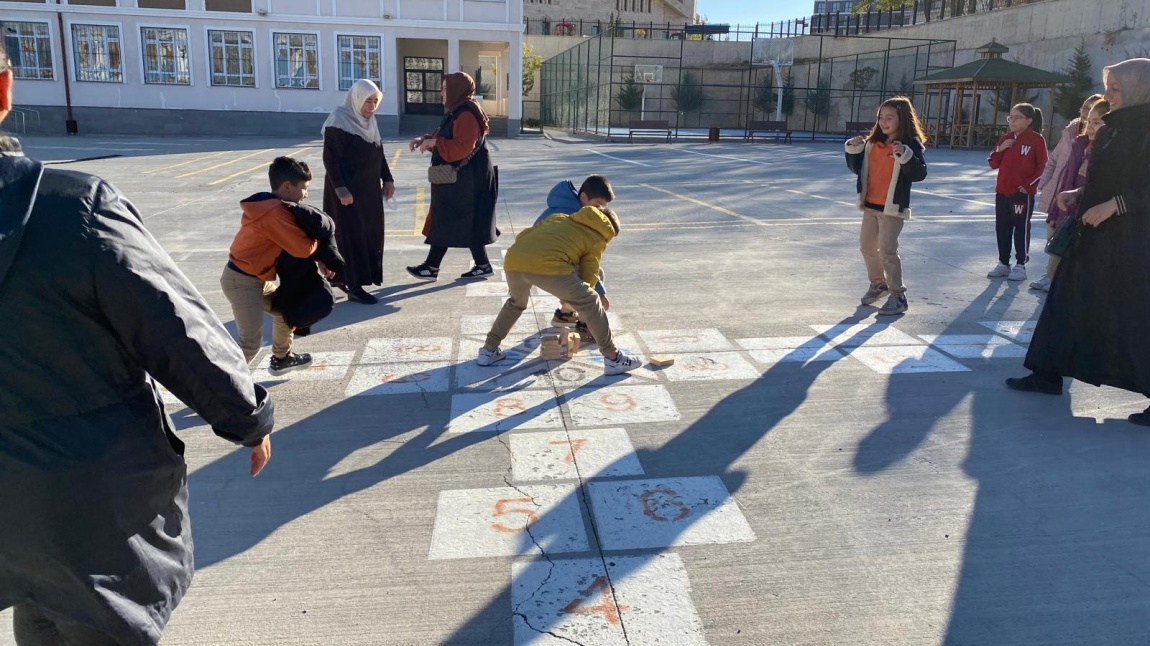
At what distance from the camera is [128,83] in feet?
106

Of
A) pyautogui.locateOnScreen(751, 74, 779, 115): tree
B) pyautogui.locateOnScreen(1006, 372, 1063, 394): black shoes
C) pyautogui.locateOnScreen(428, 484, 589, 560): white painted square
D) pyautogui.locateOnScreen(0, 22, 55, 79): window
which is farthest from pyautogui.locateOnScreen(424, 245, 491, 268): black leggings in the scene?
pyautogui.locateOnScreen(751, 74, 779, 115): tree

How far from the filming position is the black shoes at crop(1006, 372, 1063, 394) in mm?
4703

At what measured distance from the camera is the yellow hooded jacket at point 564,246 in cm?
472

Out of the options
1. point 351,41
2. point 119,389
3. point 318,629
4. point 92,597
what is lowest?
point 318,629

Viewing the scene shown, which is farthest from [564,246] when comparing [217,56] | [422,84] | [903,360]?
[422,84]

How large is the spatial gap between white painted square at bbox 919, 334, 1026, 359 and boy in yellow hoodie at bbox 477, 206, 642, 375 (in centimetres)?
224

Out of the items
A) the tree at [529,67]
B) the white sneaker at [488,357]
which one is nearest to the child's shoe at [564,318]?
the white sneaker at [488,357]

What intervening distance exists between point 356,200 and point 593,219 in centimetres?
273

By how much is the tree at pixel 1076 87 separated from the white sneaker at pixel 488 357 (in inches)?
1201

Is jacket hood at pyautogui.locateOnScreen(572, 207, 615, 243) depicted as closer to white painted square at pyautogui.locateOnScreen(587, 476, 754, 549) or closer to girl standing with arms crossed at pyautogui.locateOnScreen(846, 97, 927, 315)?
white painted square at pyautogui.locateOnScreen(587, 476, 754, 549)

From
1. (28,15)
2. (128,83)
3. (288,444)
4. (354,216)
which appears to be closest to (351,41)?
(128,83)

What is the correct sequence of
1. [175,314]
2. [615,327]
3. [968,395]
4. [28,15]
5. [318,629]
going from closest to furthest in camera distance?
[175,314] < [318,629] < [968,395] < [615,327] < [28,15]

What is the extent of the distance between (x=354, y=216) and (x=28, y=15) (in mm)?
32671

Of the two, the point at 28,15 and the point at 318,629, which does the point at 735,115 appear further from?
the point at 318,629
